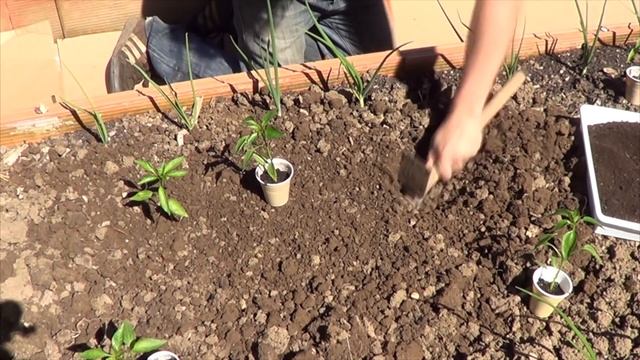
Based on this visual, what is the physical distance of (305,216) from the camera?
6.27 ft

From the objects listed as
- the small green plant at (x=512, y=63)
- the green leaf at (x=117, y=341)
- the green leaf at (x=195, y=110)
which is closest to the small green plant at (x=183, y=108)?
the green leaf at (x=195, y=110)

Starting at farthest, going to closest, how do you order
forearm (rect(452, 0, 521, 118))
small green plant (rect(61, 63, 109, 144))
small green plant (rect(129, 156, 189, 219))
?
small green plant (rect(61, 63, 109, 144))
small green plant (rect(129, 156, 189, 219))
forearm (rect(452, 0, 521, 118))

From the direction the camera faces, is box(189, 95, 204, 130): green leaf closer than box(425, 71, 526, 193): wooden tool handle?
No

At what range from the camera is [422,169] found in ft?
5.72

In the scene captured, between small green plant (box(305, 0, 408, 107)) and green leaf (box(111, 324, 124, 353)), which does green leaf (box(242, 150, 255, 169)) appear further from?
green leaf (box(111, 324, 124, 353))

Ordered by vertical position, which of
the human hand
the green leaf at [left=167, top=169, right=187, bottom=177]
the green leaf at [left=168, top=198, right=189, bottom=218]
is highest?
the human hand

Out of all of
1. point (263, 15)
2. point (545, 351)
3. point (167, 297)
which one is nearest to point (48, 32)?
point (263, 15)

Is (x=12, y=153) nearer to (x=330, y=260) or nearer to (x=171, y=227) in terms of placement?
(x=171, y=227)

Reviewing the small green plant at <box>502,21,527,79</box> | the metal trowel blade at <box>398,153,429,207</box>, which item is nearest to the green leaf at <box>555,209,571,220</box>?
the metal trowel blade at <box>398,153,429,207</box>

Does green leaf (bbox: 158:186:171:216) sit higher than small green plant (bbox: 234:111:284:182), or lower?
lower

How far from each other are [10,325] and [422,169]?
109 cm

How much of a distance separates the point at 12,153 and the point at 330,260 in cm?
99

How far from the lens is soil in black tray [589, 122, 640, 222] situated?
1912 mm

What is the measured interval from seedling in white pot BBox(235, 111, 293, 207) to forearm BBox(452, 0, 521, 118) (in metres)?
0.55
